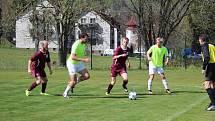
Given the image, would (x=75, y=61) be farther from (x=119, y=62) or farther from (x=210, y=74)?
(x=210, y=74)

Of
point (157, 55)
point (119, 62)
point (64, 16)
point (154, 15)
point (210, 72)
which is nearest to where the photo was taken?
point (210, 72)

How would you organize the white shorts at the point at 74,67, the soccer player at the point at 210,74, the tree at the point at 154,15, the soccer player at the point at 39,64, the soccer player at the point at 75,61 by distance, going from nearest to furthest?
the soccer player at the point at 210,74 < the soccer player at the point at 75,61 < the white shorts at the point at 74,67 < the soccer player at the point at 39,64 < the tree at the point at 154,15

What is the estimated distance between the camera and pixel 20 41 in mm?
92062

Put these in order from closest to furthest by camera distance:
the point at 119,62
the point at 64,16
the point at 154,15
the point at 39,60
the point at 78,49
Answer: the point at 78,49 → the point at 39,60 → the point at 119,62 → the point at 64,16 → the point at 154,15

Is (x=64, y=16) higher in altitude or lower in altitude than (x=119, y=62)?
higher

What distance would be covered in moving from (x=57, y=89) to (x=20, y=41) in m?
74.9

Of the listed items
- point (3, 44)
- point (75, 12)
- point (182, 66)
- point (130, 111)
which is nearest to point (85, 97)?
point (130, 111)

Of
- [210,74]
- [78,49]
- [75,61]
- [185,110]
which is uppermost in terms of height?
[78,49]

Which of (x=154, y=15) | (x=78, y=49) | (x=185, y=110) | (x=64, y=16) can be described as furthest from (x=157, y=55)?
(x=154, y=15)

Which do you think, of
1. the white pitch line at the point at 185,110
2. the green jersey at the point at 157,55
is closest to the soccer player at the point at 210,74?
the white pitch line at the point at 185,110

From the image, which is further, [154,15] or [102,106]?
[154,15]

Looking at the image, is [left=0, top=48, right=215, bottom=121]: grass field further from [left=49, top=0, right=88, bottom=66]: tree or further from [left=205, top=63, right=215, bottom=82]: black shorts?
[left=49, top=0, right=88, bottom=66]: tree

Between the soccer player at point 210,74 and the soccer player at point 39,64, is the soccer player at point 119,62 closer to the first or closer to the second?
the soccer player at point 39,64

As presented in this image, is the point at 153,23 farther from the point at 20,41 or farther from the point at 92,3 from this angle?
the point at 20,41
